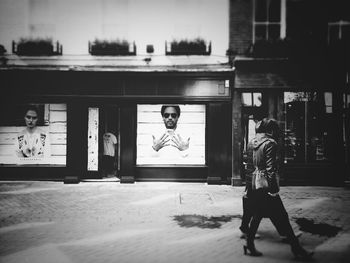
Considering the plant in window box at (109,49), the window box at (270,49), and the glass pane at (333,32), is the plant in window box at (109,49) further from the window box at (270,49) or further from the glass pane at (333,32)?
the glass pane at (333,32)

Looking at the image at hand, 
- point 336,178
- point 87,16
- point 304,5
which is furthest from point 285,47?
point 87,16

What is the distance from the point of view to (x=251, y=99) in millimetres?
11781

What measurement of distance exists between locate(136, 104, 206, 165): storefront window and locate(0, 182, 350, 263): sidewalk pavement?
57.8 inches

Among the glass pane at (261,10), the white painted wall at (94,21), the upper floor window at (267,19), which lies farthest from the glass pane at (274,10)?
the white painted wall at (94,21)

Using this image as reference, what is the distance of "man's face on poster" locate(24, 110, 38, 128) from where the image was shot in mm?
11992

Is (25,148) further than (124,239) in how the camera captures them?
Yes

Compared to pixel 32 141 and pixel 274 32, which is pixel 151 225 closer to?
pixel 32 141

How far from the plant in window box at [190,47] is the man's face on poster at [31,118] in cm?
518

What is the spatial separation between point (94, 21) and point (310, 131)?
27.3 feet

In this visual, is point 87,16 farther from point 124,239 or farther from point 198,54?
point 124,239

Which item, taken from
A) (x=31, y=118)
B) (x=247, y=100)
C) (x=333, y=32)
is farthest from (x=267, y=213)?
(x=31, y=118)

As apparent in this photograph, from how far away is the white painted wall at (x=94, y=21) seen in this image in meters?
11.7

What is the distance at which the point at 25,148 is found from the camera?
472 inches

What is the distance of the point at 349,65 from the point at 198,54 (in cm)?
502
